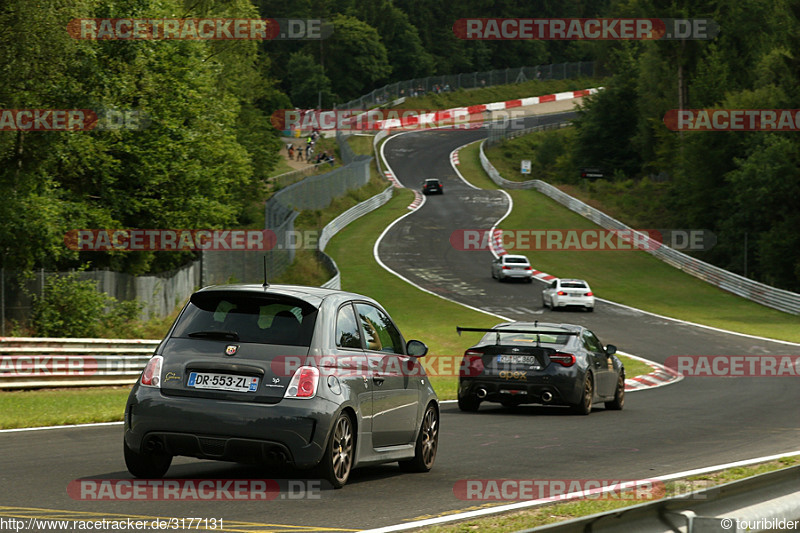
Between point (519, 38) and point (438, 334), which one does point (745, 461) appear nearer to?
point (438, 334)

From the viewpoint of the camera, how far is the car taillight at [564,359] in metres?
17.0

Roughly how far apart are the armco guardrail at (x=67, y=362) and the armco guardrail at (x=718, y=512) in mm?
17027

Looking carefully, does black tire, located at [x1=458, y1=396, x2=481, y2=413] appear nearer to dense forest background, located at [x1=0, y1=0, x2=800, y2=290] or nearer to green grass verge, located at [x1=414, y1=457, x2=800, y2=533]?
green grass verge, located at [x1=414, y1=457, x2=800, y2=533]

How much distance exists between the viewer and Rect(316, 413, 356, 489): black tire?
8492 millimetres

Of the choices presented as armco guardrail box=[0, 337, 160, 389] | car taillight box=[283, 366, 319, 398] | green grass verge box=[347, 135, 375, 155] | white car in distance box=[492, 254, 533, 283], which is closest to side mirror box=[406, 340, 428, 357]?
car taillight box=[283, 366, 319, 398]

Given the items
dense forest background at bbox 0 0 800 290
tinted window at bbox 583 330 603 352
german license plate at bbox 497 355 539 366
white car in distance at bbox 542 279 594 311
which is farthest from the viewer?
white car in distance at bbox 542 279 594 311

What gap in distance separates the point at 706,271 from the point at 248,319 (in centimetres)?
5090

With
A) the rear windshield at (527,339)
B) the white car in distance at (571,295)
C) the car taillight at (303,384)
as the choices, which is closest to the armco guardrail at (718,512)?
the car taillight at (303,384)

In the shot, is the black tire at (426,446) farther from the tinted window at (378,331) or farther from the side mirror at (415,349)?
the tinted window at (378,331)

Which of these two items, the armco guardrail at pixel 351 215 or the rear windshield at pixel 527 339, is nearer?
the rear windshield at pixel 527 339

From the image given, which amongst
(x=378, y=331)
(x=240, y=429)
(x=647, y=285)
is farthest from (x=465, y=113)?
(x=240, y=429)

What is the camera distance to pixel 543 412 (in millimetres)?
18141

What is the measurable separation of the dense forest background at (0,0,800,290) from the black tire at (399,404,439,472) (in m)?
16.6

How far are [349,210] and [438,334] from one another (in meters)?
35.3
